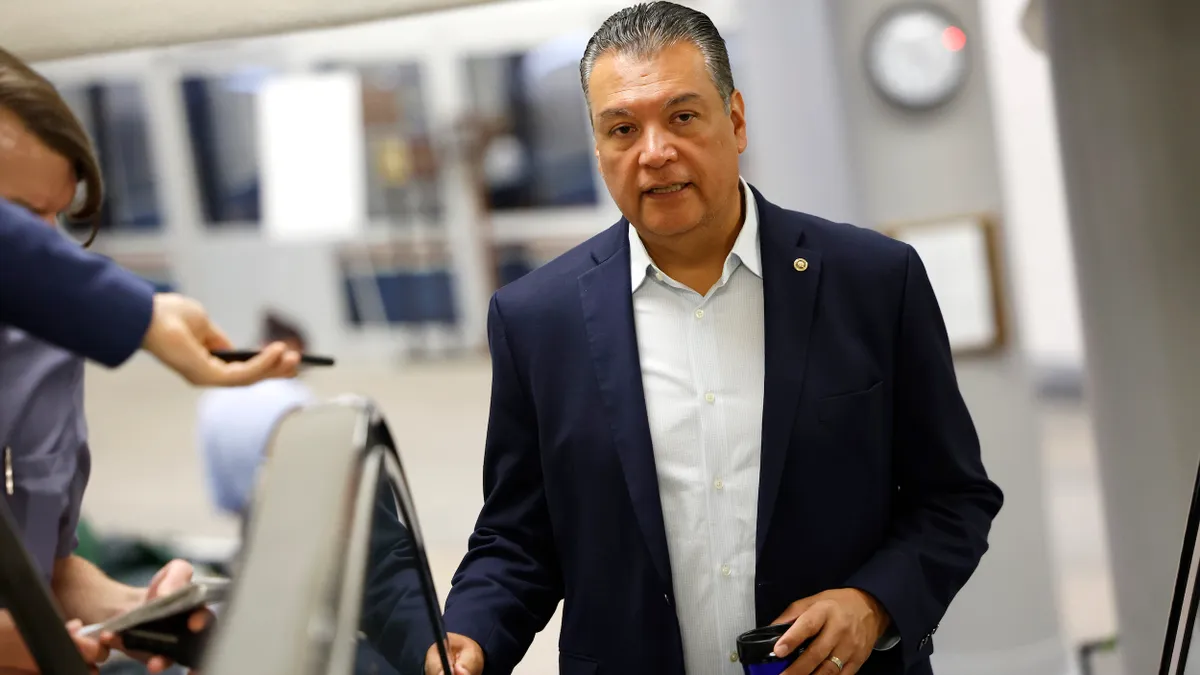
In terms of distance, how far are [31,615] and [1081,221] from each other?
9.36ft

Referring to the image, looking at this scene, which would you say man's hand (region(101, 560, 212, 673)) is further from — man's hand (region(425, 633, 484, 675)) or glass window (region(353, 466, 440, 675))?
man's hand (region(425, 633, 484, 675))

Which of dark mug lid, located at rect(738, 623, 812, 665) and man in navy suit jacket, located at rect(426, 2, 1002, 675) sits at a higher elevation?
man in navy suit jacket, located at rect(426, 2, 1002, 675)

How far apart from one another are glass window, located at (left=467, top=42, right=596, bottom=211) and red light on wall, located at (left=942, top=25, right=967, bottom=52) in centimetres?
535

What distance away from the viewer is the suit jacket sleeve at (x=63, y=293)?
3.30ft

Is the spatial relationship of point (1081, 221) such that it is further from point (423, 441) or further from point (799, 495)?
point (423, 441)

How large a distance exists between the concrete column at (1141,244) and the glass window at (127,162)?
6.83 m

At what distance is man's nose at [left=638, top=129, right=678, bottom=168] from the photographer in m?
1.56

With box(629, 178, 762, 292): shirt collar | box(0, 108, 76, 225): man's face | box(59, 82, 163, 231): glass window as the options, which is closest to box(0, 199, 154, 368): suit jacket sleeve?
box(0, 108, 76, 225): man's face

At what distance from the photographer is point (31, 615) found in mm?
842

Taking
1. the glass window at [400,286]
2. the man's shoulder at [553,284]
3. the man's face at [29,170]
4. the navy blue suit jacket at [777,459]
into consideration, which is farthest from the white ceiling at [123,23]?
the glass window at [400,286]

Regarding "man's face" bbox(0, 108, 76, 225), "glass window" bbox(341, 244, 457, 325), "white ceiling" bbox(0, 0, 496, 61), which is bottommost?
"glass window" bbox(341, 244, 457, 325)

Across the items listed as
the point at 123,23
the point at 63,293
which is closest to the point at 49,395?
the point at 63,293

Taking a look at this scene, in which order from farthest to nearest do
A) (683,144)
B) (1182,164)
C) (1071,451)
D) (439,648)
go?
(1071,451), (1182,164), (683,144), (439,648)

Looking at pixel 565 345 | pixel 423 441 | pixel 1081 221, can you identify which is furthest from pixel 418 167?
pixel 565 345
